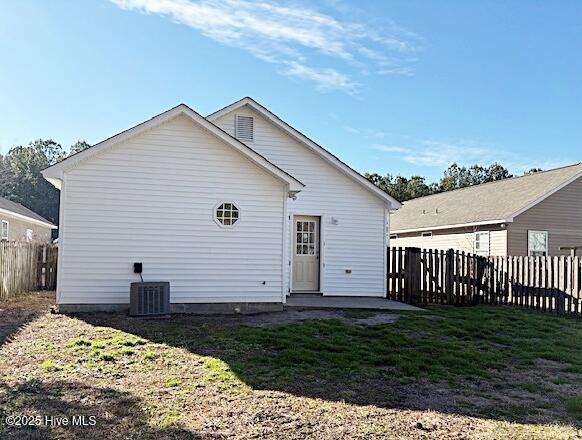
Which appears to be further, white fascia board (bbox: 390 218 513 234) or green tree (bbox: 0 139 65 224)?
green tree (bbox: 0 139 65 224)

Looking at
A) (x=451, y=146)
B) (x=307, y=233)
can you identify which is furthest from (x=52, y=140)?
(x=307, y=233)

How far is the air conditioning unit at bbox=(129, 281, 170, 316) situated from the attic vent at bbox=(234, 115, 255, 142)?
5.91 meters

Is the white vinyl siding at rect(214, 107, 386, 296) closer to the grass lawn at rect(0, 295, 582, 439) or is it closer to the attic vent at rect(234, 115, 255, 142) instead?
the attic vent at rect(234, 115, 255, 142)

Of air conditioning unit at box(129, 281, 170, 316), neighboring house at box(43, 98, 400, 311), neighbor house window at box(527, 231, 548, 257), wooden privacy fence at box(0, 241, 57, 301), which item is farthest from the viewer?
neighbor house window at box(527, 231, 548, 257)

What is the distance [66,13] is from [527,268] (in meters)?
13.1

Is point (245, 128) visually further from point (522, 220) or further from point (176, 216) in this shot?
point (522, 220)

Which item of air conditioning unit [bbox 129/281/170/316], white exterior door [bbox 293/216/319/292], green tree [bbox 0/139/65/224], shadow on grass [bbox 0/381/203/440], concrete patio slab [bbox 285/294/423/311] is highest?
green tree [bbox 0/139/65/224]

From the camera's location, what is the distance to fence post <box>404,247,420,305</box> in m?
14.9

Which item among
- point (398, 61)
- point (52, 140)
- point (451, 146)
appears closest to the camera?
point (398, 61)

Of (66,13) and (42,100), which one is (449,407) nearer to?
(66,13)

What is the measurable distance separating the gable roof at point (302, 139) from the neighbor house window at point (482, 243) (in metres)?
7.57

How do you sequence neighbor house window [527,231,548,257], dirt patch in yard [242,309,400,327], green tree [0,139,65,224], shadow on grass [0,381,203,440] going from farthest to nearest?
green tree [0,139,65,224] → neighbor house window [527,231,548,257] → dirt patch in yard [242,309,400,327] → shadow on grass [0,381,203,440]

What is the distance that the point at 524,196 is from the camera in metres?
21.0

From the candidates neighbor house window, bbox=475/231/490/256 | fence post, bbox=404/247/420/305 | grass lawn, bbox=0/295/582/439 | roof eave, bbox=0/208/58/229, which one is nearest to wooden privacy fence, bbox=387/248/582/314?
fence post, bbox=404/247/420/305
